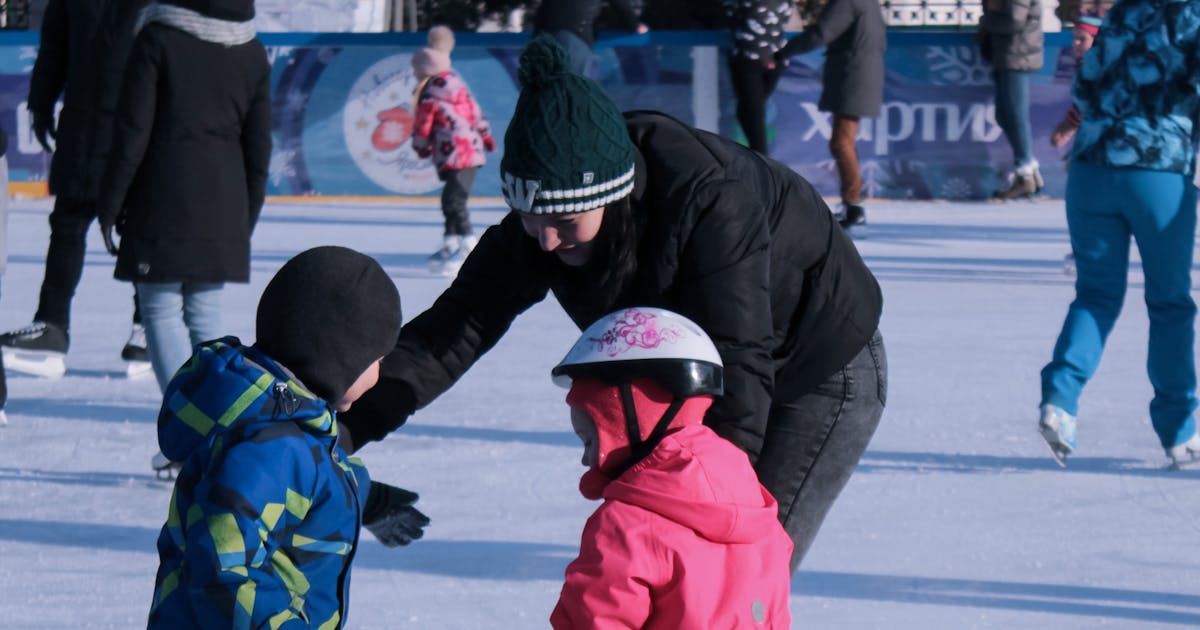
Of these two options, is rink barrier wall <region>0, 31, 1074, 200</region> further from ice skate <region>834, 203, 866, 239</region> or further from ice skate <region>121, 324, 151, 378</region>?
ice skate <region>121, 324, 151, 378</region>

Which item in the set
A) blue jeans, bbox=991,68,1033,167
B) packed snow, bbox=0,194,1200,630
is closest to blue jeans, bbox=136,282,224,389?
packed snow, bbox=0,194,1200,630

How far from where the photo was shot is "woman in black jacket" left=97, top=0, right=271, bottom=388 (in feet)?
14.8

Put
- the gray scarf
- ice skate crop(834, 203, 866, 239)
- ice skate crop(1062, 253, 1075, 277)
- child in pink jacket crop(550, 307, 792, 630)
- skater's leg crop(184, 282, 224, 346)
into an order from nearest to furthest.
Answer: child in pink jacket crop(550, 307, 792, 630) < the gray scarf < skater's leg crop(184, 282, 224, 346) < ice skate crop(1062, 253, 1075, 277) < ice skate crop(834, 203, 866, 239)

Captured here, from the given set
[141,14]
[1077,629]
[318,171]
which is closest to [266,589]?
[1077,629]

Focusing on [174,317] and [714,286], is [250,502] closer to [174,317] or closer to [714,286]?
[714,286]

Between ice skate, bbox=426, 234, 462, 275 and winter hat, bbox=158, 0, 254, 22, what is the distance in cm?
419

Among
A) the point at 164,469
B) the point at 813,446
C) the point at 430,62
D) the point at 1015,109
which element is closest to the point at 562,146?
the point at 813,446

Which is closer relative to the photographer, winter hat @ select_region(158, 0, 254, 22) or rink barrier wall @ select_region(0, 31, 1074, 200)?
winter hat @ select_region(158, 0, 254, 22)

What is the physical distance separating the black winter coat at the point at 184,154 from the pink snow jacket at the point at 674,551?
2.75 m

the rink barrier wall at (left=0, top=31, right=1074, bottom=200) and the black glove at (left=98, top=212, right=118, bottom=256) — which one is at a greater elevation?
the black glove at (left=98, top=212, right=118, bottom=256)

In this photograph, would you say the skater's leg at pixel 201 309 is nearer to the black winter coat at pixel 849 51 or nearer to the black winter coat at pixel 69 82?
the black winter coat at pixel 69 82

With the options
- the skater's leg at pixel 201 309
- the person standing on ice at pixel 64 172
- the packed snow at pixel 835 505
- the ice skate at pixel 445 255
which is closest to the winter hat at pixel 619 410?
the packed snow at pixel 835 505

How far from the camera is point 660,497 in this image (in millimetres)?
2113

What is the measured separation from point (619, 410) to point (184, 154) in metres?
2.74
